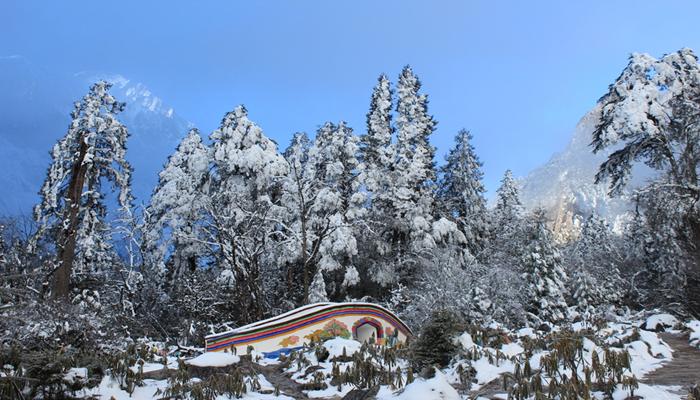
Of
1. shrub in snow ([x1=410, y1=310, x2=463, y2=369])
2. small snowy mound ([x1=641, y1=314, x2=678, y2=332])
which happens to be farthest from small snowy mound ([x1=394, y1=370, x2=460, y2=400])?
small snowy mound ([x1=641, y1=314, x2=678, y2=332])

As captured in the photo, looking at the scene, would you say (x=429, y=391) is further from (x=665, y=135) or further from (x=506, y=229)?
(x=506, y=229)

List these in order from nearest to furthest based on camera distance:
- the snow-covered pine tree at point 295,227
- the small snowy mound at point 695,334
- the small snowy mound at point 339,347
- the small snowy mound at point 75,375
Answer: the small snowy mound at point 75,375 < the small snowy mound at point 695,334 < the small snowy mound at point 339,347 < the snow-covered pine tree at point 295,227

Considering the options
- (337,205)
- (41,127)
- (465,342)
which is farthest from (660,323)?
(41,127)

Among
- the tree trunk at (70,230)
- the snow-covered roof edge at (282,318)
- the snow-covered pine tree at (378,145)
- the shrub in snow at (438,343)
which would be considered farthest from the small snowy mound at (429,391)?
the snow-covered pine tree at (378,145)

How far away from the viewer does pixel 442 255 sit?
73.3ft

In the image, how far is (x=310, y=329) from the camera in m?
12.6

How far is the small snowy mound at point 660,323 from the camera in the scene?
36.6 feet

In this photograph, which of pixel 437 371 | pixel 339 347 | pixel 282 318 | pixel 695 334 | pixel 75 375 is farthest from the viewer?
pixel 282 318

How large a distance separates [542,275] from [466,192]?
21.2ft

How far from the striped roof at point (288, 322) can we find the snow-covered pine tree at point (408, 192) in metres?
10.3

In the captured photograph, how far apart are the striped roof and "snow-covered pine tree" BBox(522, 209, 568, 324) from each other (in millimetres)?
13751

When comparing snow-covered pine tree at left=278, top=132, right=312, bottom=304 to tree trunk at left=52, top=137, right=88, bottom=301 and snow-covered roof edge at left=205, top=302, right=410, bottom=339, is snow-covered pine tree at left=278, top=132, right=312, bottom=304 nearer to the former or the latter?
tree trunk at left=52, top=137, right=88, bottom=301

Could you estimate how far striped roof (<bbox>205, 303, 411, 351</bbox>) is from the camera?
11.0m

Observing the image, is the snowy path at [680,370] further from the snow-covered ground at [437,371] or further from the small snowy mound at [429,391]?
the small snowy mound at [429,391]
